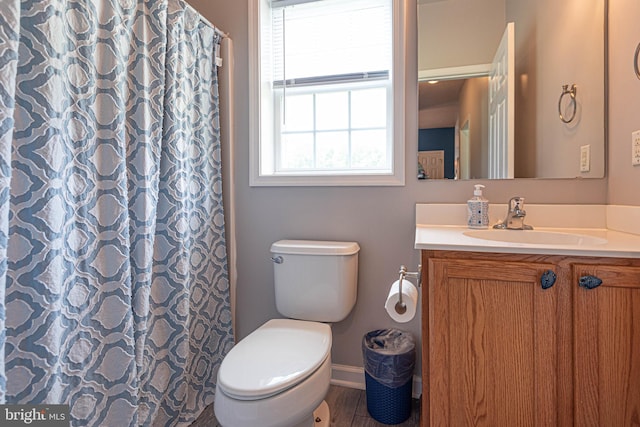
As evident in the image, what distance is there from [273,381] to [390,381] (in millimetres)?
623

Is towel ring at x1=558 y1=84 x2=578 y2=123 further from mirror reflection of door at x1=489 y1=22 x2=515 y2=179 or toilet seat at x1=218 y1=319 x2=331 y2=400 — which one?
toilet seat at x1=218 y1=319 x2=331 y2=400

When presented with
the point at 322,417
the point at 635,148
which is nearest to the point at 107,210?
the point at 322,417

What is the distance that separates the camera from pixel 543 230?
1.39 m

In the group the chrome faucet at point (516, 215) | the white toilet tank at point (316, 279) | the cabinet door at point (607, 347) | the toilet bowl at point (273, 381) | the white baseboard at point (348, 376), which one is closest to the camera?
the cabinet door at point (607, 347)

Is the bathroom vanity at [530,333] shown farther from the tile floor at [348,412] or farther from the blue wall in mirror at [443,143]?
the blue wall in mirror at [443,143]

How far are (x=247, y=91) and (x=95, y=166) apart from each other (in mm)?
952

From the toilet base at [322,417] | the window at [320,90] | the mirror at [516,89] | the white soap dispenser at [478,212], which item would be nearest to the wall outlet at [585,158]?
the mirror at [516,89]

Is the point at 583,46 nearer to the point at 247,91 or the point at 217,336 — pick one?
the point at 247,91

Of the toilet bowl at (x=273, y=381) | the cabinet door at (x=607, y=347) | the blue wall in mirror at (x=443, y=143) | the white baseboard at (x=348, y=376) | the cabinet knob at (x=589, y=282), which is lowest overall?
the white baseboard at (x=348, y=376)

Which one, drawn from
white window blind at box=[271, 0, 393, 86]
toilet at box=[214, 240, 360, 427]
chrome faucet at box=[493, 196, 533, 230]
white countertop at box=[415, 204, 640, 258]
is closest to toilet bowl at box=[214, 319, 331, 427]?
toilet at box=[214, 240, 360, 427]

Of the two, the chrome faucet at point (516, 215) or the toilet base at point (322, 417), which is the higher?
the chrome faucet at point (516, 215)

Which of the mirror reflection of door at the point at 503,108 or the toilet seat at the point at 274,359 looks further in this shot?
the mirror reflection of door at the point at 503,108

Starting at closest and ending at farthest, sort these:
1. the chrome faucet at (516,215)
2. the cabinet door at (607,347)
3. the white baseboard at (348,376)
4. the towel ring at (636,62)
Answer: the cabinet door at (607,347) < the towel ring at (636,62) < the chrome faucet at (516,215) < the white baseboard at (348,376)

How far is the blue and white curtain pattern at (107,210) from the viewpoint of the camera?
3.03 feet
